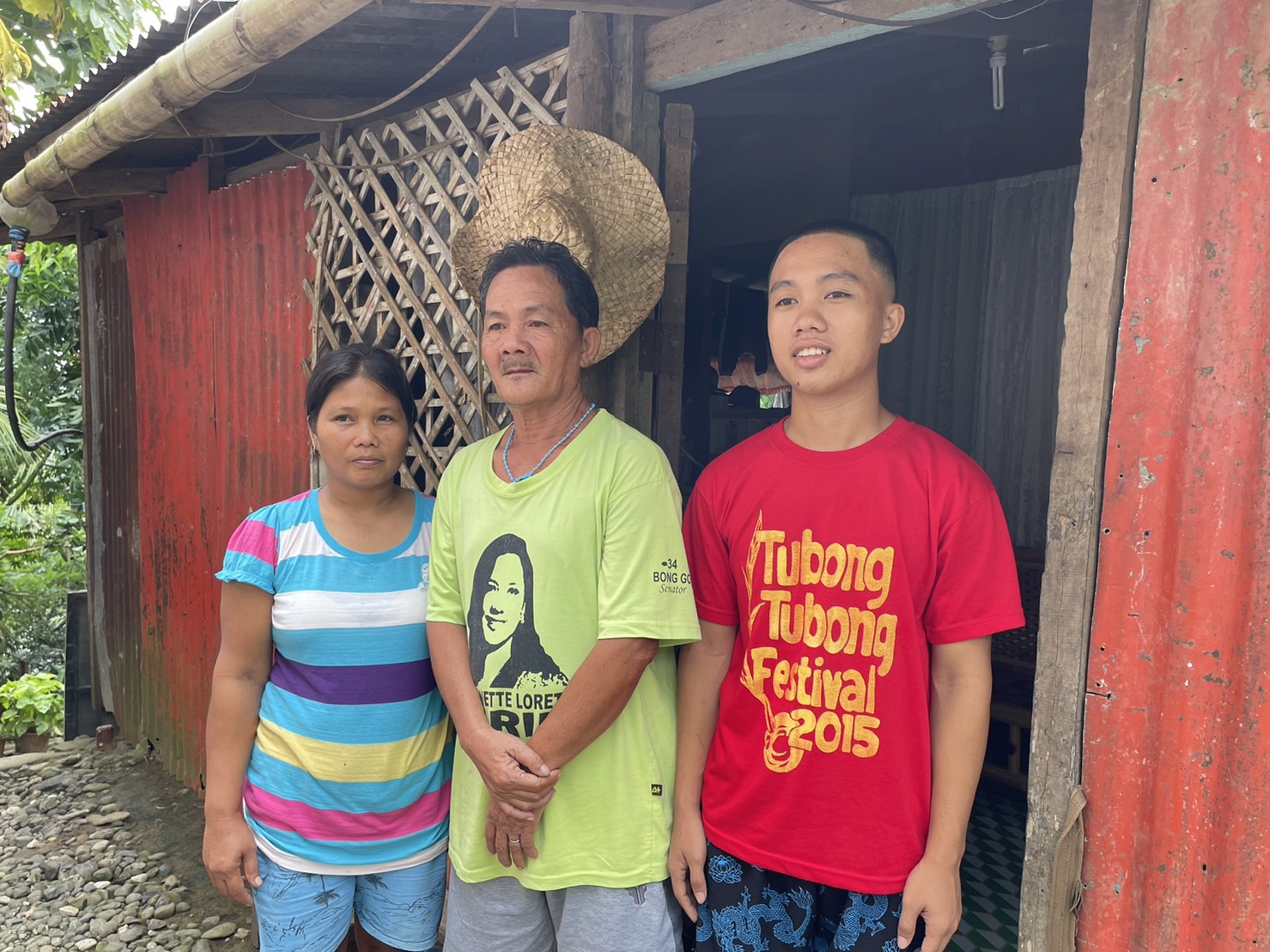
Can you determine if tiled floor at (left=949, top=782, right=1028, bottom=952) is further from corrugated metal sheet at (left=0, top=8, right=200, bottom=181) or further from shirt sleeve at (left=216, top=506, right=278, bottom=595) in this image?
corrugated metal sheet at (left=0, top=8, right=200, bottom=181)

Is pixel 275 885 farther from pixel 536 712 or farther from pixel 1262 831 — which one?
pixel 1262 831

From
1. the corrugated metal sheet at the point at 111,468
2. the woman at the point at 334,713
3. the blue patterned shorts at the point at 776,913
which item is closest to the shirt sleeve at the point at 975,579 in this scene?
the blue patterned shorts at the point at 776,913

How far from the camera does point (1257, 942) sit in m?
1.44

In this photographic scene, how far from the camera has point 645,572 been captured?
5.78ft

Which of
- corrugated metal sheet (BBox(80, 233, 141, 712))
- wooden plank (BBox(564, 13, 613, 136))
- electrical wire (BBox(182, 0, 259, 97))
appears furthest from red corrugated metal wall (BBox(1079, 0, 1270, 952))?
corrugated metal sheet (BBox(80, 233, 141, 712))

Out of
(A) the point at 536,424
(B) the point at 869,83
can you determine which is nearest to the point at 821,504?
(A) the point at 536,424

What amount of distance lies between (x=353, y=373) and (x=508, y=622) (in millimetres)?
770

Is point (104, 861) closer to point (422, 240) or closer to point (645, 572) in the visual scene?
point (422, 240)

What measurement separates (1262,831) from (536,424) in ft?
4.98

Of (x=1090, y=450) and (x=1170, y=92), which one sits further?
(x=1090, y=450)

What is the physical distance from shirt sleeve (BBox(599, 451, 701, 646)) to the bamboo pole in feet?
4.71

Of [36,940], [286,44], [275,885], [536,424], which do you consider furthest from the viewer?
[36,940]

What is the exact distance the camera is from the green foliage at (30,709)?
630cm

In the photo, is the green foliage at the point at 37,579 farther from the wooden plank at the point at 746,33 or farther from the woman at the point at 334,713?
the wooden plank at the point at 746,33
